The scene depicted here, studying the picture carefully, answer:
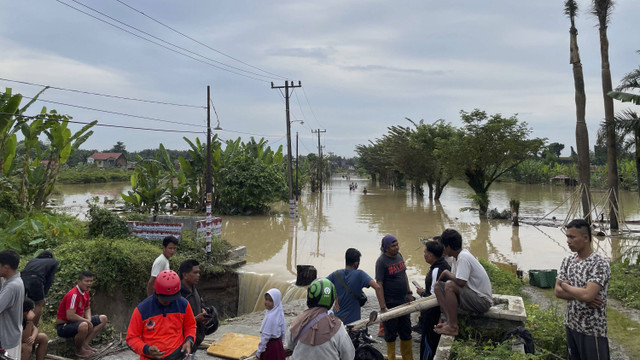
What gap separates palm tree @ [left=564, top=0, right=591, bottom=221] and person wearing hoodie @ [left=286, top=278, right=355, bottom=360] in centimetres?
1978

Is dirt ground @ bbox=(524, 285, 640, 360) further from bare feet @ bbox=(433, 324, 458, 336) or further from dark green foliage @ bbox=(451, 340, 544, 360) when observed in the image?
bare feet @ bbox=(433, 324, 458, 336)

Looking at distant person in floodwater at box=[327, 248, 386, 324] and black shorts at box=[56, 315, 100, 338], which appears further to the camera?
black shorts at box=[56, 315, 100, 338]

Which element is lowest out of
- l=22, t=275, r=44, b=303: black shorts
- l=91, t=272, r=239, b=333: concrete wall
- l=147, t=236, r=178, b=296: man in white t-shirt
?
l=91, t=272, r=239, b=333: concrete wall

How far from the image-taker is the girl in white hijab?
13.4 ft

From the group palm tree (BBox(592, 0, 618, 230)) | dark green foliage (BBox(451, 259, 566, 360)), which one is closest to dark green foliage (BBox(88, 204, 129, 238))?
dark green foliage (BBox(451, 259, 566, 360))


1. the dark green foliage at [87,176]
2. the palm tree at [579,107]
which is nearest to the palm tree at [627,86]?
the palm tree at [579,107]

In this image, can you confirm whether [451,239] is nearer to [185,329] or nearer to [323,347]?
[323,347]

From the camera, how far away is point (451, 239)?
180 inches

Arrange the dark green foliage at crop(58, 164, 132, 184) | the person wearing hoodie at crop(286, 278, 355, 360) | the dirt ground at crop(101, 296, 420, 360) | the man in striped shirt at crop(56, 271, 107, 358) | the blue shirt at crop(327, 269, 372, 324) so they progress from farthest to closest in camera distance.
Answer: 1. the dark green foliage at crop(58, 164, 132, 184)
2. the dirt ground at crop(101, 296, 420, 360)
3. the man in striped shirt at crop(56, 271, 107, 358)
4. the blue shirt at crop(327, 269, 372, 324)
5. the person wearing hoodie at crop(286, 278, 355, 360)

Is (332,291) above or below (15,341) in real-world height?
above

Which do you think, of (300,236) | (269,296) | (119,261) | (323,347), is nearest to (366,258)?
(300,236)

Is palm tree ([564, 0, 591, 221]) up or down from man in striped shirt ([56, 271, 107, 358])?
up

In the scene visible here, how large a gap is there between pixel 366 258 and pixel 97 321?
10895 mm

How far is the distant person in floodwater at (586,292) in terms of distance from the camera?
11.6 ft
